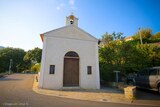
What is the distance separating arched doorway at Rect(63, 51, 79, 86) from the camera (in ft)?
35.4

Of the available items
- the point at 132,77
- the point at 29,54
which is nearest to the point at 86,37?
the point at 132,77

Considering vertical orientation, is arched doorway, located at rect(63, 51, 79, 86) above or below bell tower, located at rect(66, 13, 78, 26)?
below

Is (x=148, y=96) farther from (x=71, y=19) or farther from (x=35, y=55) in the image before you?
(x=35, y=55)

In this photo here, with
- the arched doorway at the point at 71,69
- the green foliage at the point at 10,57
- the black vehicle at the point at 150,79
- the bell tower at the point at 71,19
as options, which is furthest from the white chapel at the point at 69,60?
the green foliage at the point at 10,57

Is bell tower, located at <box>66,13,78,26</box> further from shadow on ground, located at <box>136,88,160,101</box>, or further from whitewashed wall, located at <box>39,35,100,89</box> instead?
shadow on ground, located at <box>136,88,160,101</box>

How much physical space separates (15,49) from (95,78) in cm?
4859

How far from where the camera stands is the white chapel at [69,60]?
403 inches

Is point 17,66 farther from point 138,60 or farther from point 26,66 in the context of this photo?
point 138,60

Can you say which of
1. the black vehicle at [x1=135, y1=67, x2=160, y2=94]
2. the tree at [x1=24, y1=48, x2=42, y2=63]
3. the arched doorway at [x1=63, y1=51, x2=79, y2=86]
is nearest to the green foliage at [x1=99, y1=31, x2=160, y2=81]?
the black vehicle at [x1=135, y1=67, x2=160, y2=94]

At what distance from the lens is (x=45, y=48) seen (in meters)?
10.5

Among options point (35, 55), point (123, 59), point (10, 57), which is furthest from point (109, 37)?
point (10, 57)

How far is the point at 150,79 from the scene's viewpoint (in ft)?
28.5

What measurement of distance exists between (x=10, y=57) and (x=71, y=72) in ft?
145

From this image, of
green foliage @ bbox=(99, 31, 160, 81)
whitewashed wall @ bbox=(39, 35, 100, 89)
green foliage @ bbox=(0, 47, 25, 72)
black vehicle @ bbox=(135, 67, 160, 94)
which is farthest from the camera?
green foliage @ bbox=(0, 47, 25, 72)
